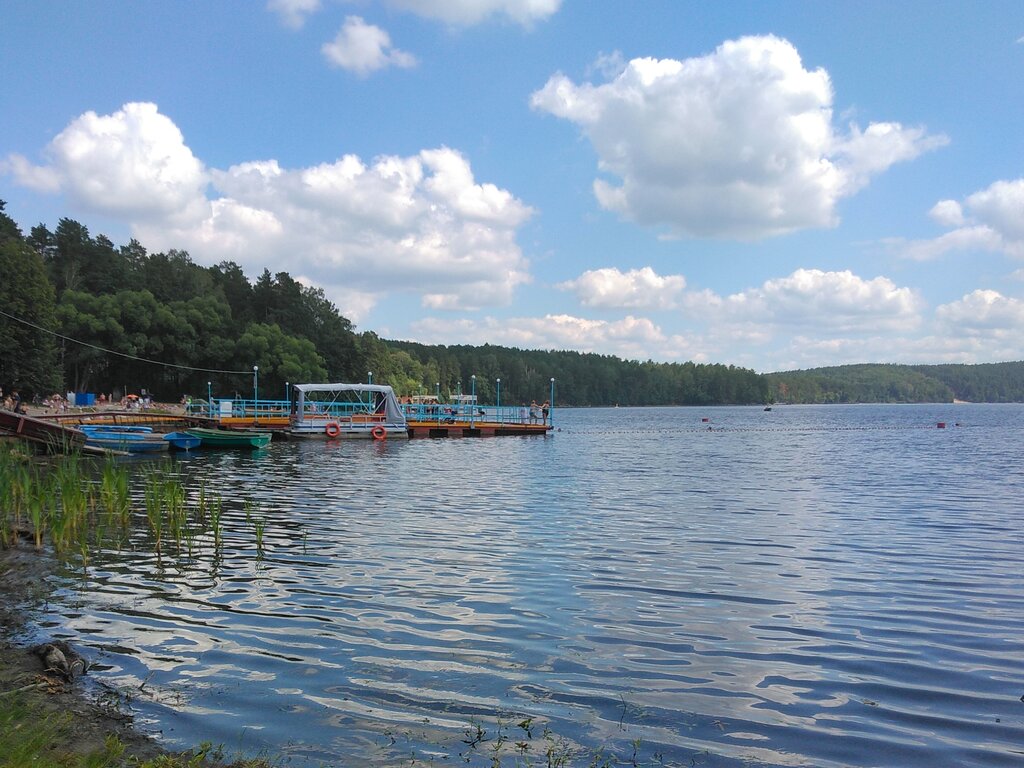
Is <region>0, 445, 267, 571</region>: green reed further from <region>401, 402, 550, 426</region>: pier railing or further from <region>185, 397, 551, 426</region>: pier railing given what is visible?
<region>401, 402, 550, 426</region>: pier railing

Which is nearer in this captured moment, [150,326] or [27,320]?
[27,320]

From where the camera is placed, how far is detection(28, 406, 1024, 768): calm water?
20.0ft

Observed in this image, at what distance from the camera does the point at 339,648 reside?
8219 mm

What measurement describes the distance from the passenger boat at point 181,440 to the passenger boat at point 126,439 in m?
0.36

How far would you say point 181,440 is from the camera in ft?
125

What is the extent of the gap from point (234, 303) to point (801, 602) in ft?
395

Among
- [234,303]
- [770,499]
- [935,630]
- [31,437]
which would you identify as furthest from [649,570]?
[234,303]

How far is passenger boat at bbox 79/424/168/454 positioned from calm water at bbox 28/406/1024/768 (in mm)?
18495

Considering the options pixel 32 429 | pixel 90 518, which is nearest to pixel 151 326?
pixel 32 429

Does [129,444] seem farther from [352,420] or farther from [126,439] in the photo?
[352,420]

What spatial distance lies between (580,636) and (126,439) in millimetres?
32627

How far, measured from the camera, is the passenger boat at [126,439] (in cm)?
3391

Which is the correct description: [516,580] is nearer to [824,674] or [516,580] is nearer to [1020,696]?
[824,674]

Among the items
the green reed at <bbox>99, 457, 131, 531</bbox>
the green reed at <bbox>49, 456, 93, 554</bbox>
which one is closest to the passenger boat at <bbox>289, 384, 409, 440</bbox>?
the green reed at <bbox>99, 457, 131, 531</bbox>
